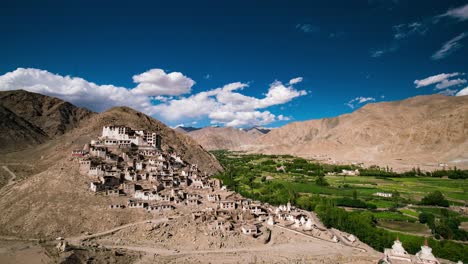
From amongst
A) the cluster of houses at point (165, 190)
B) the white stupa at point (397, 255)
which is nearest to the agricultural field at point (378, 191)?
the cluster of houses at point (165, 190)

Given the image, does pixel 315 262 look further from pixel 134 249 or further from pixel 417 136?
pixel 417 136

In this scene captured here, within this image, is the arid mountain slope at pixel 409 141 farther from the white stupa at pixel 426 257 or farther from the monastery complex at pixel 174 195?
the white stupa at pixel 426 257

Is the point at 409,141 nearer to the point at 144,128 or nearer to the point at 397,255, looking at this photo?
the point at 144,128

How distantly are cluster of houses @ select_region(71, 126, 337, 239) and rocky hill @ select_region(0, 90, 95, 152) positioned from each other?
7163cm

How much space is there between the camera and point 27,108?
152 meters

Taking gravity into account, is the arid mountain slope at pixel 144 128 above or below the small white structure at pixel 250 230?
above

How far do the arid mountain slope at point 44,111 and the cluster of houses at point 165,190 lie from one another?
315 feet

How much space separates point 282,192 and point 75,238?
45.1 meters

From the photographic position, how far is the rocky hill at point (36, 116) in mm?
118000

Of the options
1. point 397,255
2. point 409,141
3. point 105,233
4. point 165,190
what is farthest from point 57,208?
point 409,141

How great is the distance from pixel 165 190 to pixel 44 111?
138m

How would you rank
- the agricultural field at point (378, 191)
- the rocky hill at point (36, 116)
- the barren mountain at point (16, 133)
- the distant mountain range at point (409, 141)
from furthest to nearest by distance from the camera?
the distant mountain range at point (409, 141), the rocky hill at point (36, 116), the barren mountain at point (16, 133), the agricultural field at point (378, 191)

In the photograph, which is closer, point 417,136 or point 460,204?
point 460,204

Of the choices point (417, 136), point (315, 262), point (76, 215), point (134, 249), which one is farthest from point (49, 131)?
point (417, 136)
